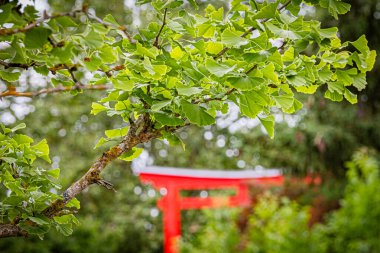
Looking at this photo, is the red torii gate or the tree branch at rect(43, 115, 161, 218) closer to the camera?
the tree branch at rect(43, 115, 161, 218)

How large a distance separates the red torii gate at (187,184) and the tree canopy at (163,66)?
378 cm

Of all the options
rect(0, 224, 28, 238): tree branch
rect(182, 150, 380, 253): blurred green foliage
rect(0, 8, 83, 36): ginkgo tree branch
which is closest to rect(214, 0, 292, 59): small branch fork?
rect(0, 8, 83, 36): ginkgo tree branch

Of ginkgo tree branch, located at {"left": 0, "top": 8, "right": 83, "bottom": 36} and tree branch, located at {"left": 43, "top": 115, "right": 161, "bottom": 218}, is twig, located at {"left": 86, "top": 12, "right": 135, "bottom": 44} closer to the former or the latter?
ginkgo tree branch, located at {"left": 0, "top": 8, "right": 83, "bottom": 36}

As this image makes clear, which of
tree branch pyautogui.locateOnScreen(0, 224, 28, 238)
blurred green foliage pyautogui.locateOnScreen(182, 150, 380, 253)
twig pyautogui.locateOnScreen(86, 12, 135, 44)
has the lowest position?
blurred green foliage pyautogui.locateOnScreen(182, 150, 380, 253)

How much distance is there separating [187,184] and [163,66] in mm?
4284

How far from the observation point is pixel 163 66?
583 millimetres

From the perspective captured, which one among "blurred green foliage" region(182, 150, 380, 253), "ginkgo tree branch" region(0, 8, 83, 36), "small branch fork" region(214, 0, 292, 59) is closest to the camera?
"ginkgo tree branch" region(0, 8, 83, 36)

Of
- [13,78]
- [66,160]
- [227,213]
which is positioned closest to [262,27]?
[13,78]

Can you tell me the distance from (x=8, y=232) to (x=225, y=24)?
466 mm

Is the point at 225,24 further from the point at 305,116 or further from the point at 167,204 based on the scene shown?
the point at 305,116

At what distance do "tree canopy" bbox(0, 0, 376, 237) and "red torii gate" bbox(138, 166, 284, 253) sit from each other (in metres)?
3.78

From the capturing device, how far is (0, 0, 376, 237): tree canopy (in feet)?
1.78

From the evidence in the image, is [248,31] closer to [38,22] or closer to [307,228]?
[38,22]

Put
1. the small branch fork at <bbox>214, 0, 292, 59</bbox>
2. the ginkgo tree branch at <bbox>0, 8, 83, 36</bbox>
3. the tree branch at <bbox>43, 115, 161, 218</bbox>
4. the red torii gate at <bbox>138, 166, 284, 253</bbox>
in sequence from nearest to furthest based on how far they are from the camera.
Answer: the ginkgo tree branch at <bbox>0, 8, 83, 36</bbox>, the small branch fork at <bbox>214, 0, 292, 59</bbox>, the tree branch at <bbox>43, 115, 161, 218</bbox>, the red torii gate at <bbox>138, 166, 284, 253</bbox>
